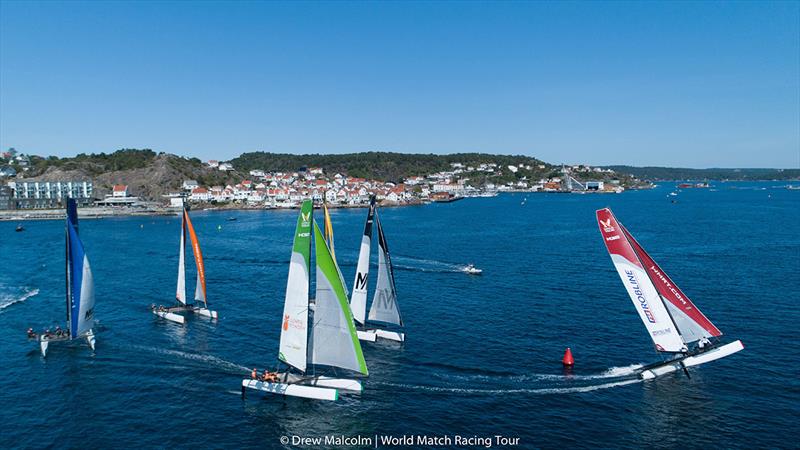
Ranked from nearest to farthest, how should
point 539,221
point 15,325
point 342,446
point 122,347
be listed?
point 342,446 < point 122,347 < point 15,325 < point 539,221

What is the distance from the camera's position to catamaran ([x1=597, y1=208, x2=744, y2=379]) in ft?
90.3

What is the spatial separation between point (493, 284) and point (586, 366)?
72.6 ft

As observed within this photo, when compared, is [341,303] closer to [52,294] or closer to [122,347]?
[122,347]

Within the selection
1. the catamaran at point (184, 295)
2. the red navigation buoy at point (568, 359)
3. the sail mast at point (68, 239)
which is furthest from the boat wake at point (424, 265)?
the sail mast at point (68, 239)

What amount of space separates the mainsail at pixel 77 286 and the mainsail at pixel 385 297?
17.9 metres

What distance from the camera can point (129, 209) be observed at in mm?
150750

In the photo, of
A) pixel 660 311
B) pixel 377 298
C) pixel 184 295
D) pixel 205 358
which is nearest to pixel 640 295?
pixel 660 311

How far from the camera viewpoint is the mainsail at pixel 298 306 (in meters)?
24.5

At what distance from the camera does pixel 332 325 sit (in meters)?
25.6

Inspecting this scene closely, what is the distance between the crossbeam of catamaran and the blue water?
1.15 metres

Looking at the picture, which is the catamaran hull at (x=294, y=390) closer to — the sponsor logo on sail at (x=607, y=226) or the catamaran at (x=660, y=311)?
the catamaran at (x=660, y=311)

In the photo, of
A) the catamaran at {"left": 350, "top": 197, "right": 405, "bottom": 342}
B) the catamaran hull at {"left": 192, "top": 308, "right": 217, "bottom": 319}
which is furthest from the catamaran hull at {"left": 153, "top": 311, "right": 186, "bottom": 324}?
the catamaran at {"left": 350, "top": 197, "right": 405, "bottom": 342}

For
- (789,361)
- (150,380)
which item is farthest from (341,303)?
(789,361)

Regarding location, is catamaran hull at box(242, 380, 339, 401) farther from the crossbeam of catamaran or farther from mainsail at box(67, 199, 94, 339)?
mainsail at box(67, 199, 94, 339)
